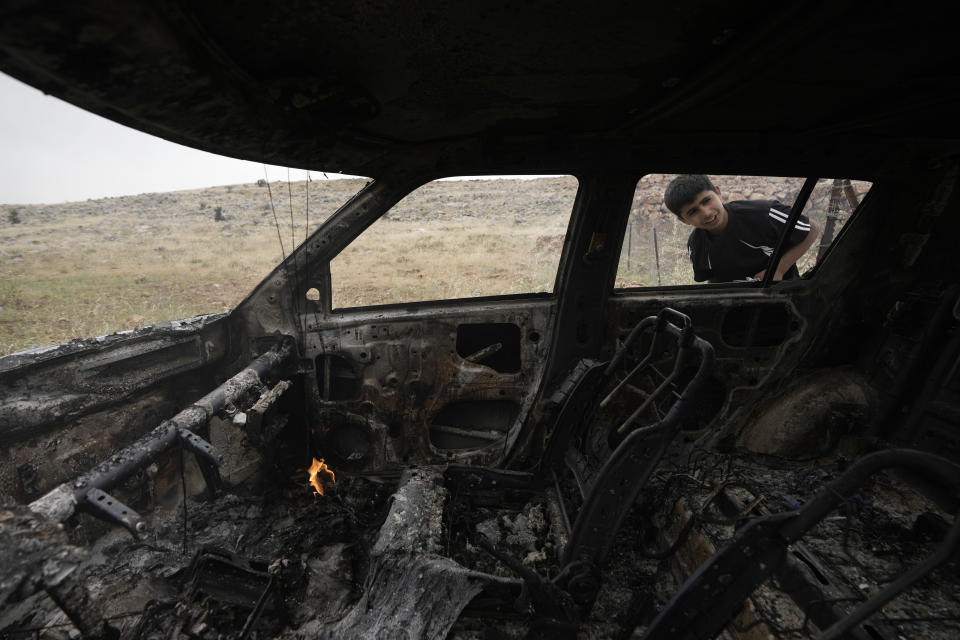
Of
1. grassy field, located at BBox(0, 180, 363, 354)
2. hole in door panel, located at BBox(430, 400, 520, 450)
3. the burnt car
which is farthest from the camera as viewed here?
grassy field, located at BBox(0, 180, 363, 354)

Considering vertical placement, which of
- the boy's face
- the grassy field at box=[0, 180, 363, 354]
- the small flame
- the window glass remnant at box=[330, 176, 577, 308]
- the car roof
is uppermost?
the car roof

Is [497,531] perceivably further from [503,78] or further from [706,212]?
[706,212]

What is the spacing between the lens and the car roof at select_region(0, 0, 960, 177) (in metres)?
1.01

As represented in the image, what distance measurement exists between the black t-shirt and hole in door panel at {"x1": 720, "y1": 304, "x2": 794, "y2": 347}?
9.2 inches

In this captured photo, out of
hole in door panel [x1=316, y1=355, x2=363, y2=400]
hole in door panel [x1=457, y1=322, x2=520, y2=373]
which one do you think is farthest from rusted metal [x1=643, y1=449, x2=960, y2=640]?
hole in door panel [x1=316, y1=355, x2=363, y2=400]

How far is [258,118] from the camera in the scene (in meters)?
1.41

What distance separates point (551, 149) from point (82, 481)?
94.1 inches

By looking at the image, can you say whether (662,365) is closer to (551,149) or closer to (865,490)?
(865,490)

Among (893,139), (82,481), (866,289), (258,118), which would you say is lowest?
(82,481)

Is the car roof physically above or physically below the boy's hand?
above

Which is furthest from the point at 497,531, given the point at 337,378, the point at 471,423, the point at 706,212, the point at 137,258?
the point at 137,258

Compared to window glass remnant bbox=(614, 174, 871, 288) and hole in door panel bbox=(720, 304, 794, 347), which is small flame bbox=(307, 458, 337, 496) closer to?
window glass remnant bbox=(614, 174, 871, 288)

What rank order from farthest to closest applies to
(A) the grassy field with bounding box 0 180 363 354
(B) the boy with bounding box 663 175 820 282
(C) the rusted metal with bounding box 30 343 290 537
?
(A) the grassy field with bounding box 0 180 363 354 → (B) the boy with bounding box 663 175 820 282 → (C) the rusted metal with bounding box 30 343 290 537

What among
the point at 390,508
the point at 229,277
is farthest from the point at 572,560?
the point at 229,277
